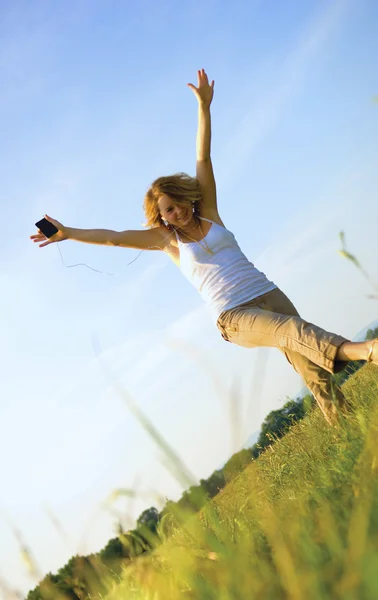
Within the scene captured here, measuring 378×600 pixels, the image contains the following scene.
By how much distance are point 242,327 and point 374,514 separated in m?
3.43

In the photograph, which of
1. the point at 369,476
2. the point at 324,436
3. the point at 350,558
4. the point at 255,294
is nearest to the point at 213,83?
the point at 255,294

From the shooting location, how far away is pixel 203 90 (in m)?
6.11

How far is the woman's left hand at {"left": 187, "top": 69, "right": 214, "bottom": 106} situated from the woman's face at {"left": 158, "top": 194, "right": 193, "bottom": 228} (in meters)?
1.09

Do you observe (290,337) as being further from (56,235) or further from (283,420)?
(56,235)

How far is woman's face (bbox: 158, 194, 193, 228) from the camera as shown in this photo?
5.58 metres

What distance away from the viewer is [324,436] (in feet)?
14.3

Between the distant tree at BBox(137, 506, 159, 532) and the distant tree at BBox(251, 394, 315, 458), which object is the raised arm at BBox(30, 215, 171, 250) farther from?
the distant tree at BBox(137, 506, 159, 532)

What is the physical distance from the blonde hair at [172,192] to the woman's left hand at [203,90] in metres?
0.80

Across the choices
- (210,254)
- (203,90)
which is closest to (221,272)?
(210,254)

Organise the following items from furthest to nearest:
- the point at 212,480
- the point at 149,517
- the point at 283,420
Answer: the point at 283,420 → the point at 149,517 → the point at 212,480

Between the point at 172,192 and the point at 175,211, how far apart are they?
0.17 meters

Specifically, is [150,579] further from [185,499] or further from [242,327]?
[242,327]

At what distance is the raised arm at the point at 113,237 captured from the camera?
5.78m

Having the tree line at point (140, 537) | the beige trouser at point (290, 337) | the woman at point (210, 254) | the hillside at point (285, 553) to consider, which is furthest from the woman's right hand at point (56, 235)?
the tree line at point (140, 537)
